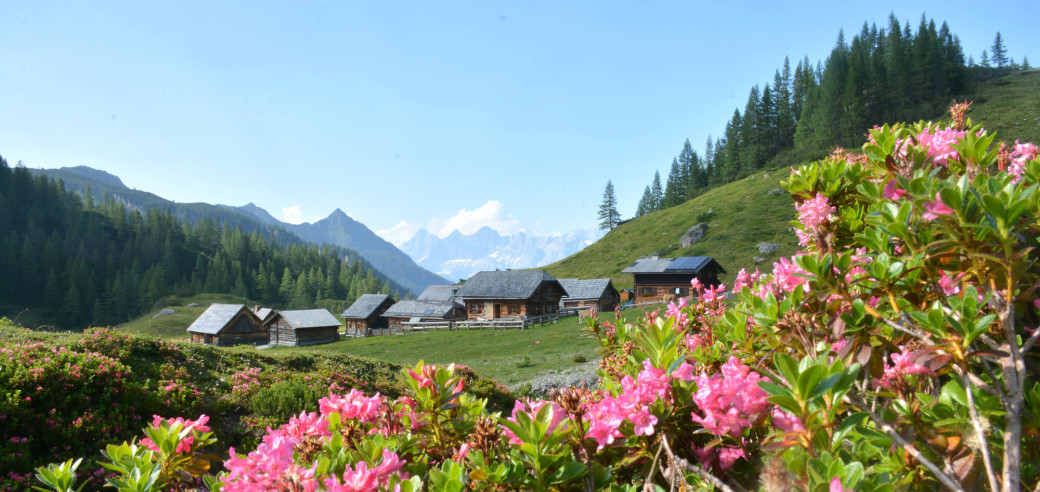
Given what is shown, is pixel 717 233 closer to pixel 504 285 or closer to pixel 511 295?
pixel 504 285

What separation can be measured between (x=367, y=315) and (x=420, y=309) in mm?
7996

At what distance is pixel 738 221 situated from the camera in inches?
2368

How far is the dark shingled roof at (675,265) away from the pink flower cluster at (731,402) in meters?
44.7

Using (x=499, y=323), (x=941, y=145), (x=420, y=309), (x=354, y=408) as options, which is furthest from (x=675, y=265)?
(x=354, y=408)

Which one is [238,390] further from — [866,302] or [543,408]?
[866,302]

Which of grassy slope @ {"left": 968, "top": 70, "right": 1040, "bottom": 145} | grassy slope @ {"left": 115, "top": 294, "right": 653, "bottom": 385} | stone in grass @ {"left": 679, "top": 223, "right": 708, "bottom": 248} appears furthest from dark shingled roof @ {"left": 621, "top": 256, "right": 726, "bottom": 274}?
grassy slope @ {"left": 968, "top": 70, "right": 1040, "bottom": 145}

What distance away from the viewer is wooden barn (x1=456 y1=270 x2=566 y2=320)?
45.5 m

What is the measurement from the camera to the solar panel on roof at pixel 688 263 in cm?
4385

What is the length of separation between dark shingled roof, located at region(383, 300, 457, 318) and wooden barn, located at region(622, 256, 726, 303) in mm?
21771

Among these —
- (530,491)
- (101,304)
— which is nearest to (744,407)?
(530,491)

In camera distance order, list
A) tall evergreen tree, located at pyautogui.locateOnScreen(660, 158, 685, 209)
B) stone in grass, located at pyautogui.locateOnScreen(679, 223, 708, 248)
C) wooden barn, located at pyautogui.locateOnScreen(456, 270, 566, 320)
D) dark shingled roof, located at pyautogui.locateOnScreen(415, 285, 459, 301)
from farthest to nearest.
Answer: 1. tall evergreen tree, located at pyautogui.locateOnScreen(660, 158, 685, 209)
2. stone in grass, located at pyautogui.locateOnScreen(679, 223, 708, 248)
3. dark shingled roof, located at pyautogui.locateOnScreen(415, 285, 459, 301)
4. wooden barn, located at pyautogui.locateOnScreen(456, 270, 566, 320)

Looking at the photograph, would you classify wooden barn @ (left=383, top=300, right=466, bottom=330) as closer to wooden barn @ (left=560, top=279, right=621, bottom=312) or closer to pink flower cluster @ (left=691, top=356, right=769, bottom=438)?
wooden barn @ (left=560, top=279, right=621, bottom=312)

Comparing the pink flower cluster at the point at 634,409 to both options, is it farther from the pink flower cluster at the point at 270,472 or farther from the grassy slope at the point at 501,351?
the grassy slope at the point at 501,351

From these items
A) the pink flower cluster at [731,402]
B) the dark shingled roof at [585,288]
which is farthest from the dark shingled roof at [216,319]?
the pink flower cluster at [731,402]
